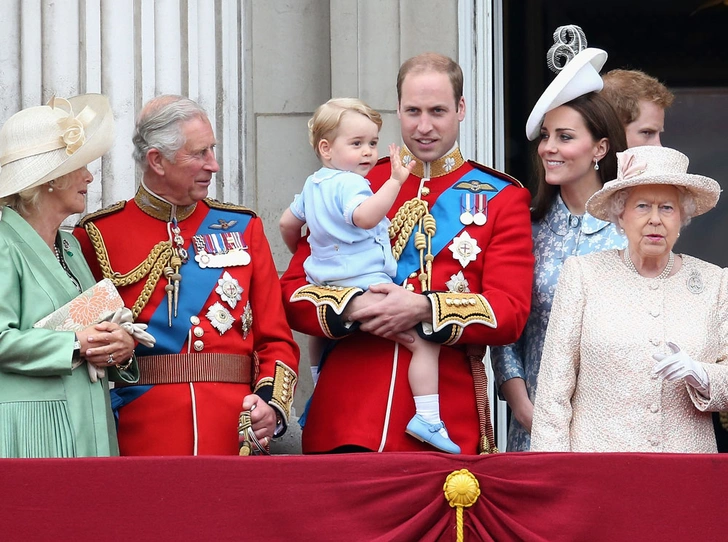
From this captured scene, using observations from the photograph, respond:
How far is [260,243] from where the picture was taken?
14.5 feet

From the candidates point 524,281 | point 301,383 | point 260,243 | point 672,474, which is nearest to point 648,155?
point 524,281

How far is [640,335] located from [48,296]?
5.19 ft

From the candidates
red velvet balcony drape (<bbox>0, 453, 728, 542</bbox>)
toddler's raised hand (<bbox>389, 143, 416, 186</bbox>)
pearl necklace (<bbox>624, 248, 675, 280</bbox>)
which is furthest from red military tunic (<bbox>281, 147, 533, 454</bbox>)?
red velvet balcony drape (<bbox>0, 453, 728, 542</bbox>)

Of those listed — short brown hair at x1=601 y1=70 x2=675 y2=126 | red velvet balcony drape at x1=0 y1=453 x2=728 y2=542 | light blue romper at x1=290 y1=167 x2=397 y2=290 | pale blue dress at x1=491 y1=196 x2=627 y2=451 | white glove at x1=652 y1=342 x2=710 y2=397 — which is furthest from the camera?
short brown hair at x1=601 y1=70 x2=675 y2=126

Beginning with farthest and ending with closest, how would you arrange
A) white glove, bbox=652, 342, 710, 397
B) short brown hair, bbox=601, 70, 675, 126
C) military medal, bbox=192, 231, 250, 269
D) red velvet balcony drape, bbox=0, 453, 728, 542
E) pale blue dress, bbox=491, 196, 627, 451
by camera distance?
short brown hair, bbox=601, 70, 675, 126 → pale blue dress, bbox=491, 196, 627, 451 → military medal, bbox=192, 231, 250, 269 → white glove, bbox=652, 342, 710, 397 → red velvet balcony drape, bbox=0, 453, 728, 542

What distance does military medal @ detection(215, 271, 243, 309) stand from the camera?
428cm

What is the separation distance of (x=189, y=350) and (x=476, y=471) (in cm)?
104

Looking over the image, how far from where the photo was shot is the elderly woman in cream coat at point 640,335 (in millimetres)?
3875

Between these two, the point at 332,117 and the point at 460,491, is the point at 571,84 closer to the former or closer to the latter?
the point at 332,117

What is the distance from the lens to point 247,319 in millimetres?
4305

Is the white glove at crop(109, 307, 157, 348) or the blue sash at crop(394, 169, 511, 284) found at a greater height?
the blue sash at crop(394, 169, 511, 284)

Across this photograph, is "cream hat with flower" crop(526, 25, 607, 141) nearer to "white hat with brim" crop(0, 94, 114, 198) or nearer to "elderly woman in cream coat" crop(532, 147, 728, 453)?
"elderly woman in cream coat" crop(532, 147, 728, 453)

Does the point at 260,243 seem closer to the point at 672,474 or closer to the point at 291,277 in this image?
the point at 291,277

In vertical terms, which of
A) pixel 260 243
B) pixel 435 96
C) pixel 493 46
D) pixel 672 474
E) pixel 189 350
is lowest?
pixel 672 474
